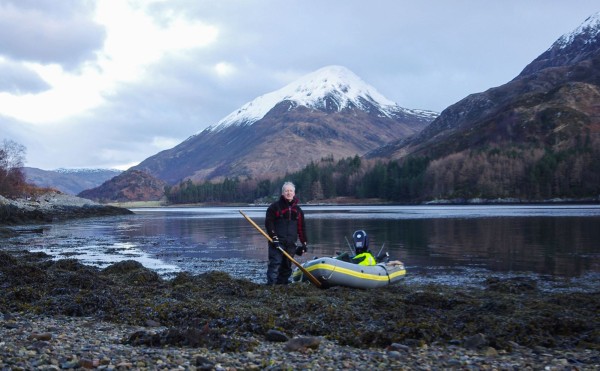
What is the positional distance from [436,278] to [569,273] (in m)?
6.05

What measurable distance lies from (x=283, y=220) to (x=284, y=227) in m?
0.24

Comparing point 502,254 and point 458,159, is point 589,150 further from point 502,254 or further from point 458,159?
point 502,254

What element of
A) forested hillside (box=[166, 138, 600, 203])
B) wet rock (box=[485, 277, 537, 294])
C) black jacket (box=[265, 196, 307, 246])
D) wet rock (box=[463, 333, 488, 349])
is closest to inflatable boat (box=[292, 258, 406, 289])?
black jacket (box=[265, 196, 307, 246])

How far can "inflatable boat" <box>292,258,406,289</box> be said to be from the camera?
17672mm

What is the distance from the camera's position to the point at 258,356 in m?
8.73

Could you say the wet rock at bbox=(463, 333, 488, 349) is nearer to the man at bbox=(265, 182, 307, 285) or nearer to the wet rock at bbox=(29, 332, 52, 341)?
the wet rock at bbox=(29, 332, 52, 341)

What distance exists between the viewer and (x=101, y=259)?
30.6 metres

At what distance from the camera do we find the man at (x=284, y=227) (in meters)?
17.5

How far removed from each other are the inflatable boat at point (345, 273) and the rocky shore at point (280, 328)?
632 mm

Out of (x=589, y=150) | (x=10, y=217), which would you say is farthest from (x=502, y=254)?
(x=589, y=150)

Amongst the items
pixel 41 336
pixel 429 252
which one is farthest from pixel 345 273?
pixel 429 252

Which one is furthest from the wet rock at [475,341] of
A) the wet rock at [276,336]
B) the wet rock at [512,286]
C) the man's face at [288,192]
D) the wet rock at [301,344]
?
the wet rock at [512,286]

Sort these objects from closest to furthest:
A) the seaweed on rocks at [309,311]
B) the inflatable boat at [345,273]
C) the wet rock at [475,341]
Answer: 1. the wet rock at [475,341]
2. the seaweed on rocks at [309,311]
3. the inflatable boat at [345,273]

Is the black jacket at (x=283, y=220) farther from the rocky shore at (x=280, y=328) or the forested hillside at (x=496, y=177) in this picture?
the forested hillside at (x=496, y=177)
